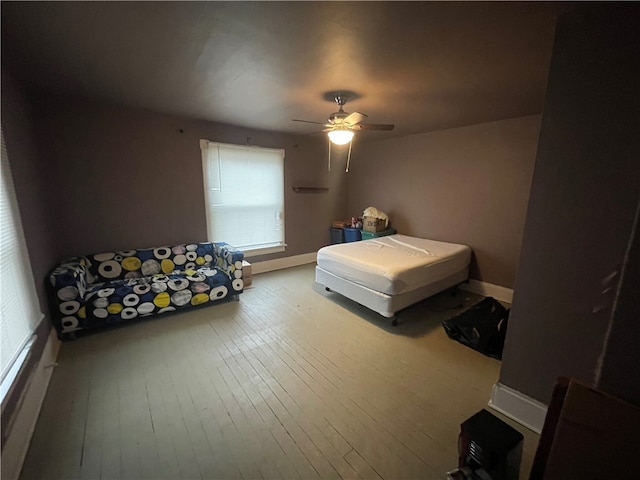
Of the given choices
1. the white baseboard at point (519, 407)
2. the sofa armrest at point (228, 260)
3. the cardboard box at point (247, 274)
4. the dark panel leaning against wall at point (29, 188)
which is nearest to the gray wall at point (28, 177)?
the dark panel leaning against wall at point (29, 188)

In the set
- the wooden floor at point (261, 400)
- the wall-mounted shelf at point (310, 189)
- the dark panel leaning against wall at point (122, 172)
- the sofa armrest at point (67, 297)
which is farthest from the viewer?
the wall-mounted shelf at point (310, 189)

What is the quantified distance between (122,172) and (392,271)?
328 centimetres

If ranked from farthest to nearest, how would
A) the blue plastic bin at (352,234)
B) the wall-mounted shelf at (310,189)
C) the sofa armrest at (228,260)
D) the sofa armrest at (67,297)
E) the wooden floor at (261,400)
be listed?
the blue plastic bin at (352,234) → the wall-mounted shelf at (310,189) → the sofa armrest at (228,260) → the sofa armrest at (67,297) → the wooden floor at (261,400)

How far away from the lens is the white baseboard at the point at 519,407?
1.61m

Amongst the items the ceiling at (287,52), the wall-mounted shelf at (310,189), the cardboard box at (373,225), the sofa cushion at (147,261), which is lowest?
the sofa cushion at (147,261)

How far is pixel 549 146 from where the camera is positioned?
56.5 inches

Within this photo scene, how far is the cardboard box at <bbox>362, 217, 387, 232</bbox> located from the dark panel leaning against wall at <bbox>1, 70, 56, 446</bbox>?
4.00 m

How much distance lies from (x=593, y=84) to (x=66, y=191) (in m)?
4.35

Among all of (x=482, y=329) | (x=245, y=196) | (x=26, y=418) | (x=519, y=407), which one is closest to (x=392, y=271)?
(x=482, y=329)

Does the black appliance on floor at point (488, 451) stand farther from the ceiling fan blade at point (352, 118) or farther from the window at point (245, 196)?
the window at point (245, 196)

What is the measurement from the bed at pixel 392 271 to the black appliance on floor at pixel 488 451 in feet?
4.85

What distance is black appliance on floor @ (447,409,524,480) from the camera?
1.12 meters

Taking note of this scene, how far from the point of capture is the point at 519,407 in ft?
5.53

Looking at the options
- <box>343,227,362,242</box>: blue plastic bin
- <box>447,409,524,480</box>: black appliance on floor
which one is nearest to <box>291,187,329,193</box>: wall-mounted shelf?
<box>343,227,362,242</box>: blue plastic bin
